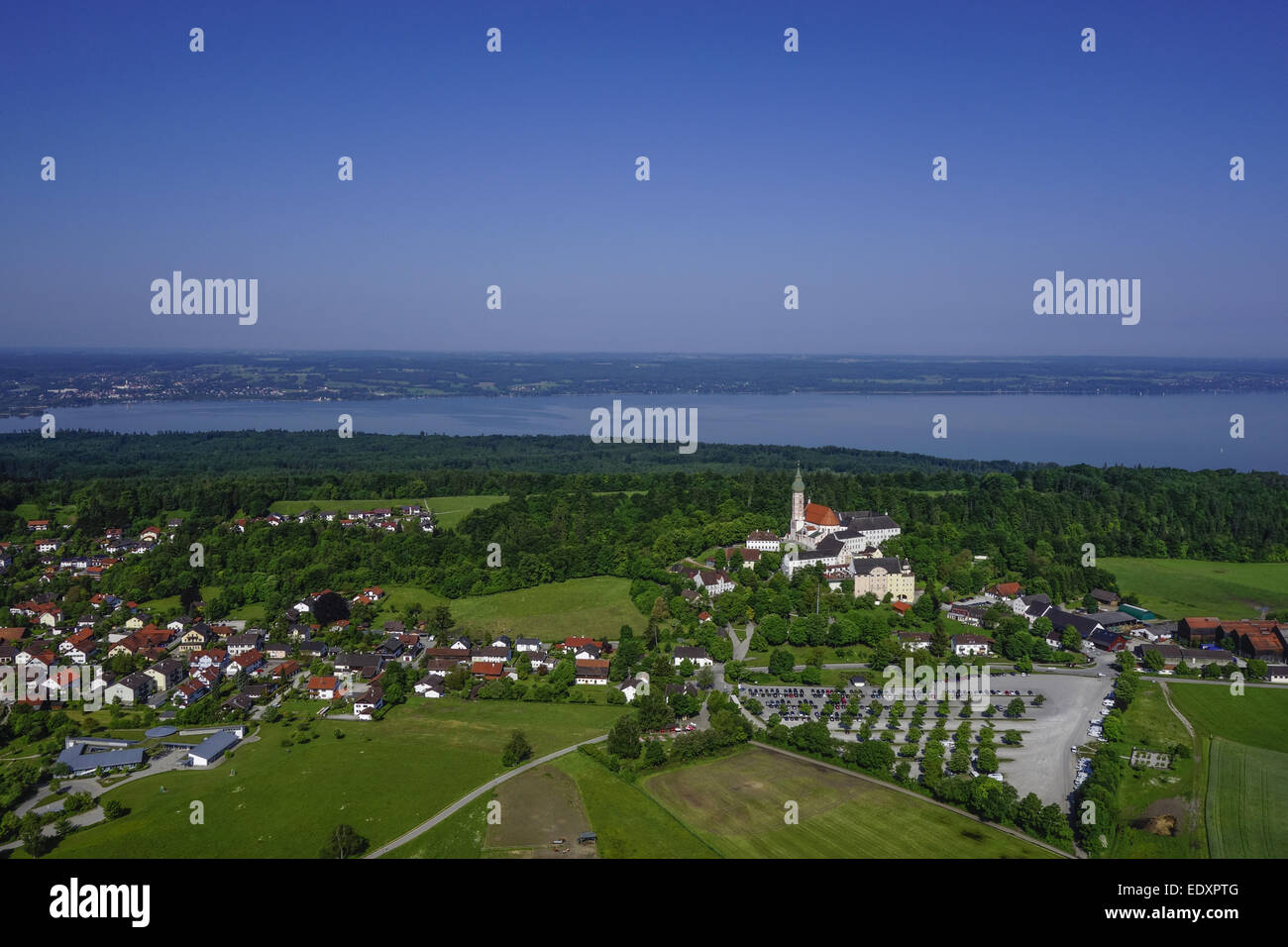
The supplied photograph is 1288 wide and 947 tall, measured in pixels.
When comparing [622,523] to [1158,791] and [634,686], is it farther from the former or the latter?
[1158,791]

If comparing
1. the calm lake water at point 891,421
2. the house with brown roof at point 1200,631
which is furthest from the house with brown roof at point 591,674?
the calm lake water at point 891,421

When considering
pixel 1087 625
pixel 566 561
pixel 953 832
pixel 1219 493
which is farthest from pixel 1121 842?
pixel 1219 493

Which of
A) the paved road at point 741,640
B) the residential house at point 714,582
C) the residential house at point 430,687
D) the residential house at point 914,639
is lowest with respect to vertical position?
the residential house at point 430,687

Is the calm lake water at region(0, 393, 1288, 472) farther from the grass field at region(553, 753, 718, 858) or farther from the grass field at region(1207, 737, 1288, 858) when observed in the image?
the grass field at region(553, 753, 718, 858)

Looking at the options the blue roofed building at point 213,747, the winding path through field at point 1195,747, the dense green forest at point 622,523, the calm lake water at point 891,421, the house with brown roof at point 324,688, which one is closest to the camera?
the winding path through field at point 1195,747

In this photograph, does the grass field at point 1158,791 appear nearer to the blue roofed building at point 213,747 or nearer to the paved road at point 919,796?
the paved road at point 919,796
